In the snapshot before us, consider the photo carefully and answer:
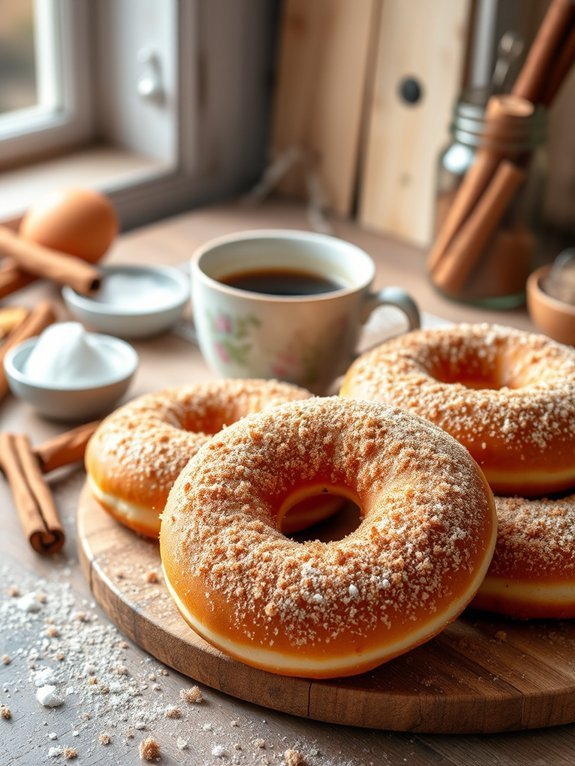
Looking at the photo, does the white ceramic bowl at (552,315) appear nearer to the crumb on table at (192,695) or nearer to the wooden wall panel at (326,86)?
the wooden wall panel at (326,86)

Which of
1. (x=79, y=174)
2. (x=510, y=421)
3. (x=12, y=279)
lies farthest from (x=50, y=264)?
(x=510, y=421)

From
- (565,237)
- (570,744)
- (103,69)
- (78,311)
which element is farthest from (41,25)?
(570,744)

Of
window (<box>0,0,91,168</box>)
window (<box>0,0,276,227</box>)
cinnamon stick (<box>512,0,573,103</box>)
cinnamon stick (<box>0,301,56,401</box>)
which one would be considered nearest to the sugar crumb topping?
cinnamon stick (<box>0,301,56,401</box>)

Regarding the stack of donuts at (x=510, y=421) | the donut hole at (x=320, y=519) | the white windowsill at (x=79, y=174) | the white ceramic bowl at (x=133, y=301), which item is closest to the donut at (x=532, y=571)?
the stack of donuts at (x=510, y=421)

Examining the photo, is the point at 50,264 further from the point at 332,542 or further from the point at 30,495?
the point at 332,542

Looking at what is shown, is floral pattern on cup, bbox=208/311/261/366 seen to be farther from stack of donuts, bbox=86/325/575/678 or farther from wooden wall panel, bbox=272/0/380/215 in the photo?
wooden wall panel, bbox=272/0/380/215
